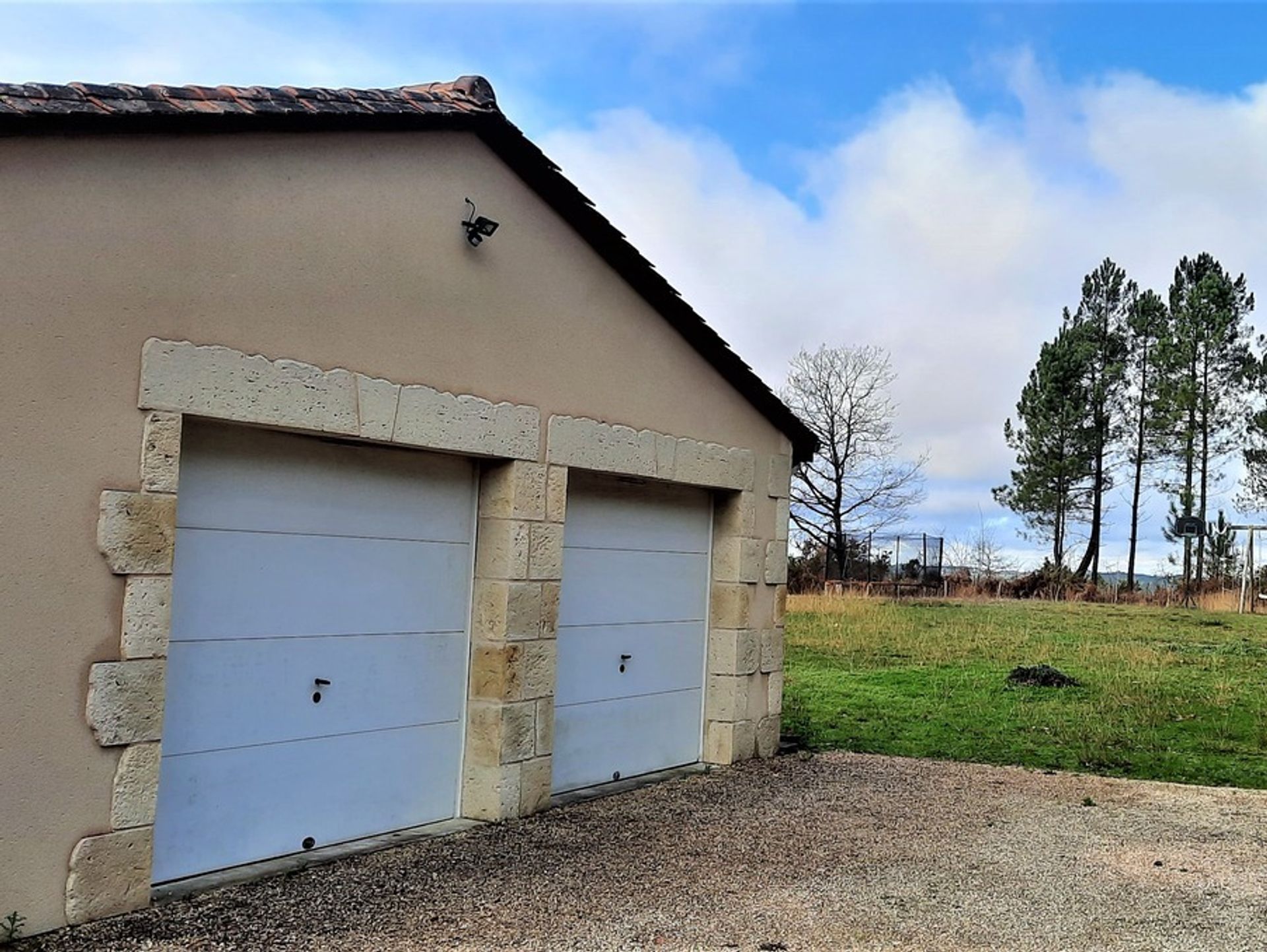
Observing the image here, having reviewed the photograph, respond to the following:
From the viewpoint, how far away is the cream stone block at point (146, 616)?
15.2 feet

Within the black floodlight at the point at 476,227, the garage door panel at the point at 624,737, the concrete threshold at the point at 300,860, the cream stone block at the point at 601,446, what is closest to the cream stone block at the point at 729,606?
the garage door panel at the point at 624,737

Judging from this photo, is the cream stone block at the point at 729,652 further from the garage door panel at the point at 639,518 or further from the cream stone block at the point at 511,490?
the cream stone block at the point at 511,490

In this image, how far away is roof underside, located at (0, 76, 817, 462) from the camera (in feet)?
14.5

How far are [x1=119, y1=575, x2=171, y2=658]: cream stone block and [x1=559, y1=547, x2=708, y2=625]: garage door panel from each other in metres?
2.88

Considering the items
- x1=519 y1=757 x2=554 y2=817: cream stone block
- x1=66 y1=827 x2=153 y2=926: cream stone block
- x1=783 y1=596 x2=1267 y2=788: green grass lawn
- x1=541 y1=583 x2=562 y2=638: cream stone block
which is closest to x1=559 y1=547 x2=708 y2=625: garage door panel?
x1=541 y1=583 x2=562 y2=638: cream stone block

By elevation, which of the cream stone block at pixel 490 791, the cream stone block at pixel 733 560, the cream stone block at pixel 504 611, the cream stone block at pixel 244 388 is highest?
the cream stone block at pixel 244 388

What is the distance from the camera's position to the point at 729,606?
8.65 meters

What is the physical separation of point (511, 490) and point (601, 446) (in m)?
0.88

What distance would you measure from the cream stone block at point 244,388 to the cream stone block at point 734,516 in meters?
3.74

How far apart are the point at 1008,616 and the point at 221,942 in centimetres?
1970

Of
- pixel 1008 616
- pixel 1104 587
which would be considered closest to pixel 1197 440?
pixel 1104 587

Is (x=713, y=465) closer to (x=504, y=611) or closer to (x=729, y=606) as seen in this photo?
(x=729, y=606)

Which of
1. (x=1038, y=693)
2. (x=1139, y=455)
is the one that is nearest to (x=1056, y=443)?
(x=1139, y=455)

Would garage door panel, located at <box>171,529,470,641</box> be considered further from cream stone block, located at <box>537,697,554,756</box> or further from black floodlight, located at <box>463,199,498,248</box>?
black floodlight, located at <box>463,199,498,248</box>
